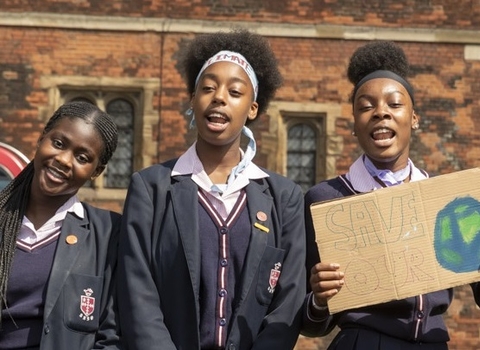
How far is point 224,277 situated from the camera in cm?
475

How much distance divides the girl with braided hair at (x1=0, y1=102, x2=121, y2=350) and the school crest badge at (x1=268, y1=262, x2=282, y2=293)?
690mm

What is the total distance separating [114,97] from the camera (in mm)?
15578

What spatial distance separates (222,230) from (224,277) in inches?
8.1

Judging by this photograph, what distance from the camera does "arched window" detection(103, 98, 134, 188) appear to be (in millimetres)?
15539

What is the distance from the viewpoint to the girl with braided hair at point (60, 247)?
4730 millimetres

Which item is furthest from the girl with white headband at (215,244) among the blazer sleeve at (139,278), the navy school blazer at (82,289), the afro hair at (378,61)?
the afro hair at (378,61)

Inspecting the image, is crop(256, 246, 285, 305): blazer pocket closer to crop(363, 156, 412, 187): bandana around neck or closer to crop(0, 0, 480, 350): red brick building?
crop(363, 156, 412, 187): bandana around neck

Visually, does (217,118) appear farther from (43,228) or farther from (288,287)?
(43,228)

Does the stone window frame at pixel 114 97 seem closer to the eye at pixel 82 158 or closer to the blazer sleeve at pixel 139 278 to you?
the eye at pixel 82 158

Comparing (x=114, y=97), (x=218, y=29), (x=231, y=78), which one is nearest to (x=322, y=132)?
(x=218, y=29)

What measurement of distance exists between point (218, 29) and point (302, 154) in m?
2.13

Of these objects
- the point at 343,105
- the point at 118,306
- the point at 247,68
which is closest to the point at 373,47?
the point at 247,68

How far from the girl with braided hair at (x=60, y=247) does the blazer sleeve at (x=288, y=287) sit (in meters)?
0.66

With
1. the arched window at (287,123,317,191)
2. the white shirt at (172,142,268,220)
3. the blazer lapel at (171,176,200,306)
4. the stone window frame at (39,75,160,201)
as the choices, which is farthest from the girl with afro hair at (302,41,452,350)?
the arched window at (287,123,317,191)
